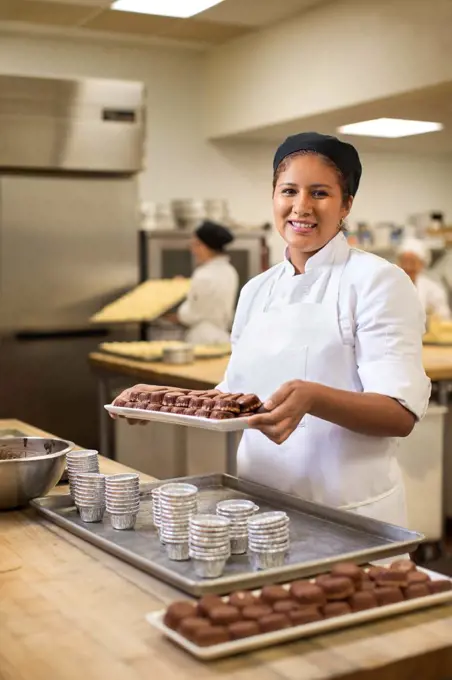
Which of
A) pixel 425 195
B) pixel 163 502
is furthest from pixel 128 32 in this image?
pixel 163 502

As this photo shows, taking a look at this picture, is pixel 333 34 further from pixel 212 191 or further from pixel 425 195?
pixel 425 195

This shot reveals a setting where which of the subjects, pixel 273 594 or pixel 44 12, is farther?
pixel 44 12

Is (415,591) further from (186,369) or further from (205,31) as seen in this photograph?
(205,31)

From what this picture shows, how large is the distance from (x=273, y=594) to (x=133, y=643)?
0.62 feet

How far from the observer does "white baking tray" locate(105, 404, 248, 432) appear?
1.65 metres

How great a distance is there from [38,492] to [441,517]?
8.54 ft

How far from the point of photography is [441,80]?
16.8ft

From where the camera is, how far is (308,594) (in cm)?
121

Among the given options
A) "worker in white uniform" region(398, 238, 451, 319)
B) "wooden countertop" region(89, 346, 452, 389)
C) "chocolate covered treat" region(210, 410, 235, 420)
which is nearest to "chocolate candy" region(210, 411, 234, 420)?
"chocolate covered treat" region(210, 410, 235, 420)

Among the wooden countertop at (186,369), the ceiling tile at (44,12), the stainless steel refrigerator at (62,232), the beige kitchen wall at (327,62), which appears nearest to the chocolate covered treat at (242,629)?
the wooden countertop at (186,369)

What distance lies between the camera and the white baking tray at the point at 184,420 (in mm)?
1650

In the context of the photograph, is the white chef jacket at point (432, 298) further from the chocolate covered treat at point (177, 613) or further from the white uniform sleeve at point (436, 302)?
the chocolate covered treat at point (177, 613)

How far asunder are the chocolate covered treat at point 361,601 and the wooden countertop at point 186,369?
96.4 inches

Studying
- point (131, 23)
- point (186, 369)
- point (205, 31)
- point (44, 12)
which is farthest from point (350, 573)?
point (205, 31)
